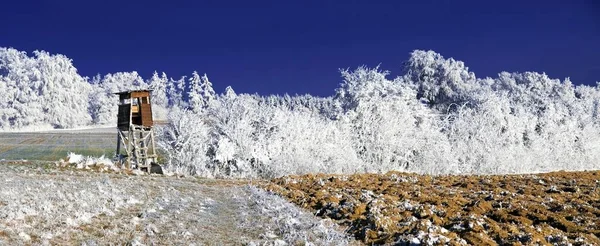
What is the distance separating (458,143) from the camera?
45.2m

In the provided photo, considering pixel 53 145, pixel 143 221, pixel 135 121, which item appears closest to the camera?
pixel 143 221

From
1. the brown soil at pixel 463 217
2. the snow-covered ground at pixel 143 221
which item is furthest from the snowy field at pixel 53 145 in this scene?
the brown soil at pixel 463 217

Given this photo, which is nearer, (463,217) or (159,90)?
(463,217)

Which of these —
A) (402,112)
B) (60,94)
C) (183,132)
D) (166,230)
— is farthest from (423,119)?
(60,94)

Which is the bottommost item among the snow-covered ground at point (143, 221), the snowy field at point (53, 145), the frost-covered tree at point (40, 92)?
the snow-covered ground at point (143, 221)

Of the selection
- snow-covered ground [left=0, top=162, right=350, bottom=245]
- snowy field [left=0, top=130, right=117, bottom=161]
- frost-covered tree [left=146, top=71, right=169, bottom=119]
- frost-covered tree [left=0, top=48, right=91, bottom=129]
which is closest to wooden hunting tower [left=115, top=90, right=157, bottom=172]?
snow-covered ground [left=0, top=162, right=350, bottom=245]

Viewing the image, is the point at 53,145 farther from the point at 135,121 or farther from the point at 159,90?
the point at 159,90

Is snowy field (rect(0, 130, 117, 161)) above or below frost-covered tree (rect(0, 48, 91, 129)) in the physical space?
below

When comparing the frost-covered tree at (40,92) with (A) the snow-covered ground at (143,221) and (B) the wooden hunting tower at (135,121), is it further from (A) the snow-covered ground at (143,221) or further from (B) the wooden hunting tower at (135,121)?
(A) the snow-covered ground at (143,221)

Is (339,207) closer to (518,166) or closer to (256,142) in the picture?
(256,142)

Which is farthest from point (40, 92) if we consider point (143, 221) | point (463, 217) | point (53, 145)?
point (463, 217)

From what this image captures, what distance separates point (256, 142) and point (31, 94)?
269 feet

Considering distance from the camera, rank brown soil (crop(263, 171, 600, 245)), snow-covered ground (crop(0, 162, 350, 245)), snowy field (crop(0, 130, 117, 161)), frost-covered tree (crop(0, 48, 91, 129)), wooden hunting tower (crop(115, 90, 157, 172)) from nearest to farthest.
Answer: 1. snow-covered ground (crop(0, 162, 350, 245))
2. brown soil (crop(263, 171, 600, 245))
3. wooden hunting tower (crop(115, 90, 157, 172))
4. snowy field (crop(0, 130, 117, 161))
5. frost-covered tree (crop(0, 48, 91, 129))

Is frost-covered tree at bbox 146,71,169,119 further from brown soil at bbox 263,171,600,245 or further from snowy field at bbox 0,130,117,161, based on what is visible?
brown soil at bbox 263,171,600,245
